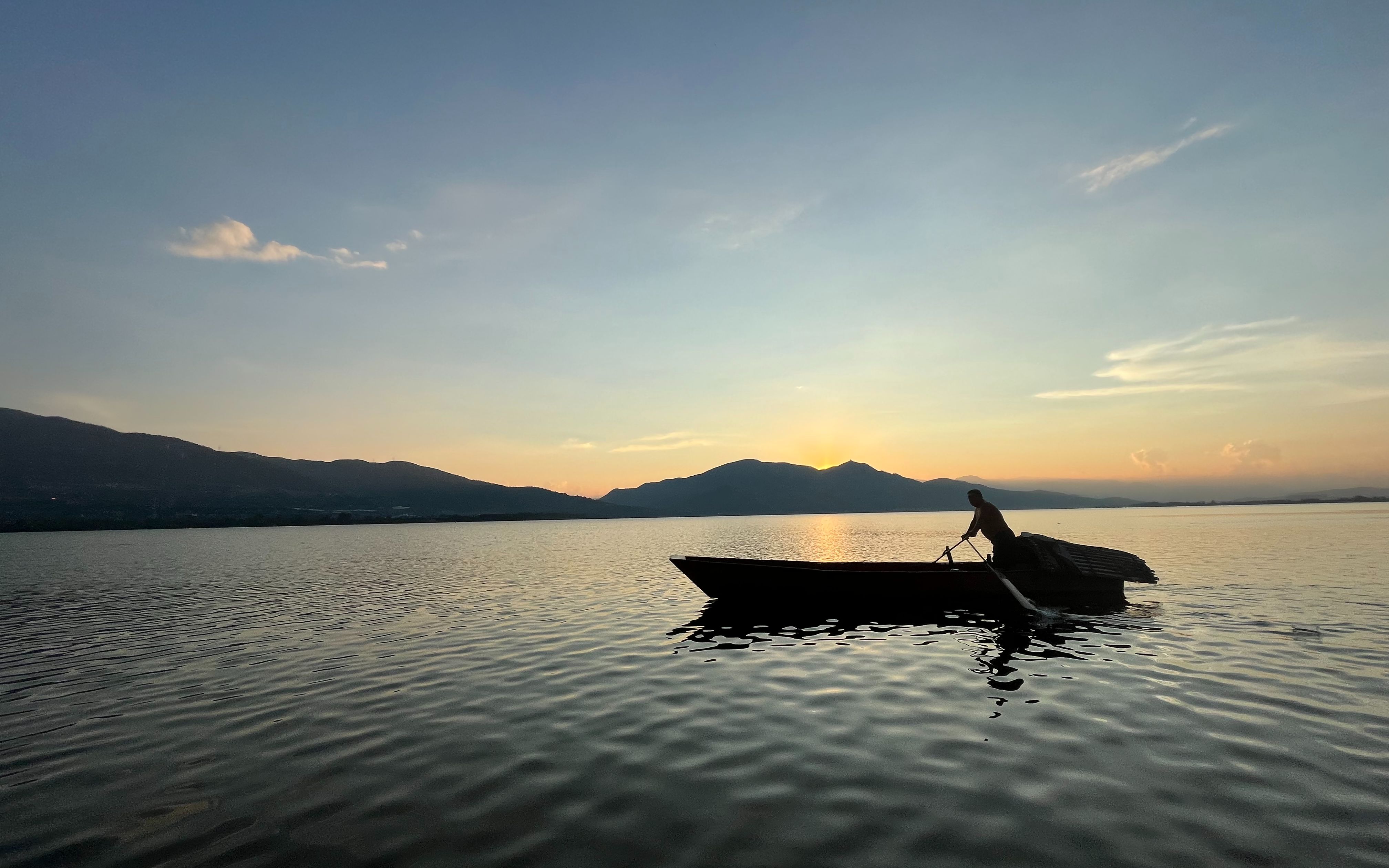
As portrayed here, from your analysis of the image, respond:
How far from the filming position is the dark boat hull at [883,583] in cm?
2470

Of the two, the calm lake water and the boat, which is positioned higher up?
the boat

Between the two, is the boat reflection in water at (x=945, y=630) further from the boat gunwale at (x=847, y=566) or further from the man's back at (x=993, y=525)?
the man's back at (x=993, y=525)

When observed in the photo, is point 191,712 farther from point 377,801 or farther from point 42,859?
point 377,801

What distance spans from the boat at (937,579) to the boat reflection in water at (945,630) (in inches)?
25.7

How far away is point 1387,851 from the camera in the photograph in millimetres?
6789

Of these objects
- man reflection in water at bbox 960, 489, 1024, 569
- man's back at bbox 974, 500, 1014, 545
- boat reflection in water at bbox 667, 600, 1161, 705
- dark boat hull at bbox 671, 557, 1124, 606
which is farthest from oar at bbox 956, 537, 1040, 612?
man's back at bbox 974, 500, 1014, 545

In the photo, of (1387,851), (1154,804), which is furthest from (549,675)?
(1387,851)

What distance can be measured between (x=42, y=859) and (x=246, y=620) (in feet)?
71.7

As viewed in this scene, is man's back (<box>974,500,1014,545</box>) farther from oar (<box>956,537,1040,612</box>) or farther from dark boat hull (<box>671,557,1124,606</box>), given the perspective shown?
dark boat hull (<box>671,557,1124,606</box>)

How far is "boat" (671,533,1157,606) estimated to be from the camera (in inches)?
973

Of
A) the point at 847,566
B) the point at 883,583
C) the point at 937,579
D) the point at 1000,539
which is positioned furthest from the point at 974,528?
the point at 847,566

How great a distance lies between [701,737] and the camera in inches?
432

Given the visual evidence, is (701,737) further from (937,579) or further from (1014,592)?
(1014,592)

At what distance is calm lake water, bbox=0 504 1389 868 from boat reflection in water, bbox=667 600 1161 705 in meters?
0.20
